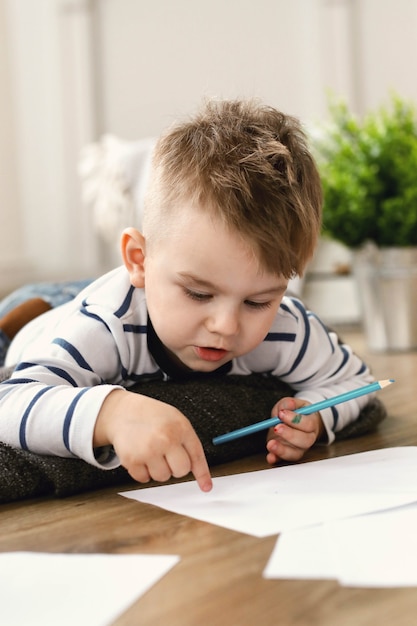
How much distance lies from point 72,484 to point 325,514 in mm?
264

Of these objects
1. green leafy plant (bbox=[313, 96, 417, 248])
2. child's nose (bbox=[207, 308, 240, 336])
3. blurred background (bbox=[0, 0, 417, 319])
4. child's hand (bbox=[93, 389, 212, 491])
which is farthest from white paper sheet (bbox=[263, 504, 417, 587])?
blurred background (bbox=[0, 0, 417, 319])

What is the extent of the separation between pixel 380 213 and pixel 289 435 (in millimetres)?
1288

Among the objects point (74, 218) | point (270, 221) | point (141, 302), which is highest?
point (270, 221)

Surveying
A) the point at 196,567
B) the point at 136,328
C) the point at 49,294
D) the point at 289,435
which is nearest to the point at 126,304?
the point at 136,328

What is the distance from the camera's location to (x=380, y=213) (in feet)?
6.97

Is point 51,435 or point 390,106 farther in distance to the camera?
point 390,106

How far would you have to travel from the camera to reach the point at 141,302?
1010mm

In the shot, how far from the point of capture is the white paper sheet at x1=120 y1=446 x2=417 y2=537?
71cm

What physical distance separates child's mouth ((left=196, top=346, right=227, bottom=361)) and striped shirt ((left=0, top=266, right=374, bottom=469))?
0.09 meters

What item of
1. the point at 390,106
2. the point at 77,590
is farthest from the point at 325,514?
the point at 390,106

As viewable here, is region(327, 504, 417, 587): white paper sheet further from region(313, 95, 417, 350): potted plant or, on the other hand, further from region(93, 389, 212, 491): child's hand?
region(313, 95, 417, 350): potted plant

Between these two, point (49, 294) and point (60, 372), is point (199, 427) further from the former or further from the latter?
point (49, 294)

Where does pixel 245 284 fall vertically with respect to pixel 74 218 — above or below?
above

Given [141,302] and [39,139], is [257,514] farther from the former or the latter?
[39,139]
